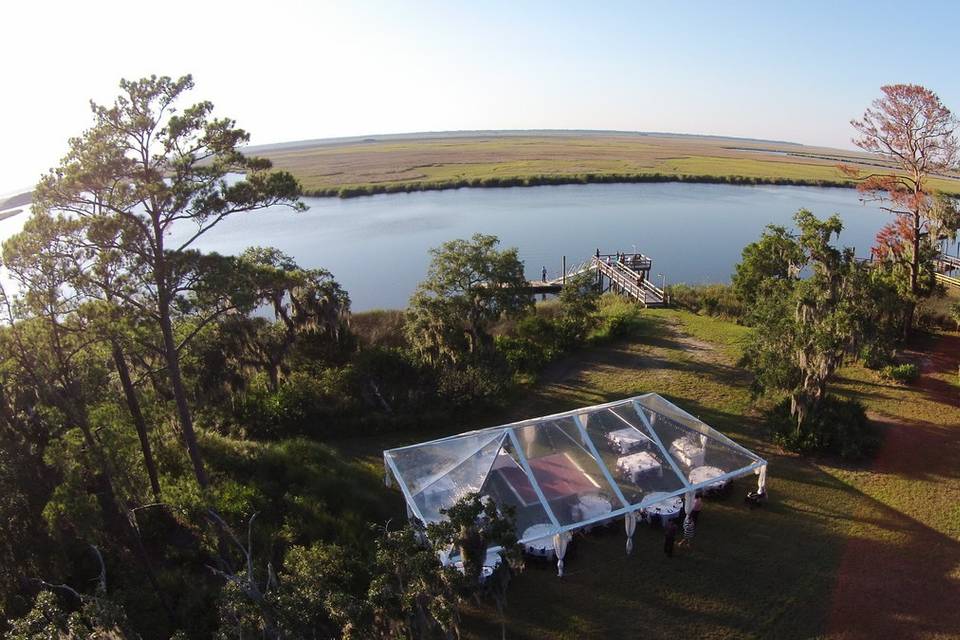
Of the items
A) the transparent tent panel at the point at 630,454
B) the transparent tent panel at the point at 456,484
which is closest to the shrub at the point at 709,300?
the transparent tent panel at the point at 630,454

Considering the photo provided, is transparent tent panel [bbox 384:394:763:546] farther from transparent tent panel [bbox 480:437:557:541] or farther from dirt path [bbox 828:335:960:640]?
dirt path [bbox 828:335:960:640]

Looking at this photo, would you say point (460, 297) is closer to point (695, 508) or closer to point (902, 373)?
point (695, 508)

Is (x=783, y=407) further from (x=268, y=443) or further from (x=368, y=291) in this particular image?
(x=368, y=291)

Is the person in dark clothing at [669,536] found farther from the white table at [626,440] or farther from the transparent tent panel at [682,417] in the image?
the transparent tent panel at [682,417]

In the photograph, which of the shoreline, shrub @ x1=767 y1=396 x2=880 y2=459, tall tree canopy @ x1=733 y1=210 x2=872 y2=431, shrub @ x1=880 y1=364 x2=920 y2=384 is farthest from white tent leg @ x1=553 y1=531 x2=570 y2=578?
the shoreline

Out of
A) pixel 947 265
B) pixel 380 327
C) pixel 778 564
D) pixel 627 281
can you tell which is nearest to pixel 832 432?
pixel 778 564
